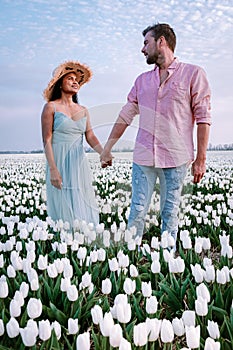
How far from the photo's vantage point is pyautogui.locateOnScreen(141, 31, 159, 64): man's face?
13.4 feet

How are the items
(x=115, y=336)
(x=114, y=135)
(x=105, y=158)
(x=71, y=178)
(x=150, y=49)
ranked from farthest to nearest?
(x=71, y=178) → (x=105, y=158) → (x=114, y=135) → (x=150, y=49) → (x=115, y=336)

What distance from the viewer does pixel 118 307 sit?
94.3 inches

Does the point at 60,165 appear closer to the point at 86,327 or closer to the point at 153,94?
the point at 153,94

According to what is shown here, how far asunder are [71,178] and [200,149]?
74.0 inches

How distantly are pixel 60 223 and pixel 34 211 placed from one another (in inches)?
84.8

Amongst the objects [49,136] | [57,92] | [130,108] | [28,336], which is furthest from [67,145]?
[28,336]

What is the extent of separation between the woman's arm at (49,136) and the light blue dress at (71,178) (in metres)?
0.16

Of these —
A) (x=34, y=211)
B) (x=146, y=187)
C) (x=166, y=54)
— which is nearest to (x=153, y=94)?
(x=166, y=54)

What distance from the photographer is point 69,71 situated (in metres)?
5.18

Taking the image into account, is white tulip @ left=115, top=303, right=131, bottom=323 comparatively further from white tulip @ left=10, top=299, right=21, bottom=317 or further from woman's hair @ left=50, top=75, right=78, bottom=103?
A: woman's hair @ left=50, top=75, right=78, bottom=103

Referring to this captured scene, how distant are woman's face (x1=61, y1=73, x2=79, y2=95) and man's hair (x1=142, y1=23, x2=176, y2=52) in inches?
50.1

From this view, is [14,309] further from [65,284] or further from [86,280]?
[86,280]

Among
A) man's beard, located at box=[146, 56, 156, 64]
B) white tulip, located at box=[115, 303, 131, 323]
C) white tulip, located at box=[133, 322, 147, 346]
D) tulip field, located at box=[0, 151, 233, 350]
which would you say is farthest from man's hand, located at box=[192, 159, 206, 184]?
white tulip, located at box=[133, 322, 147, 346]

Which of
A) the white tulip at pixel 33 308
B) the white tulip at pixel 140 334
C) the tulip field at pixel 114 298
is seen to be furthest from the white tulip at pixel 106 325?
the white tulip at pixel 33 308
